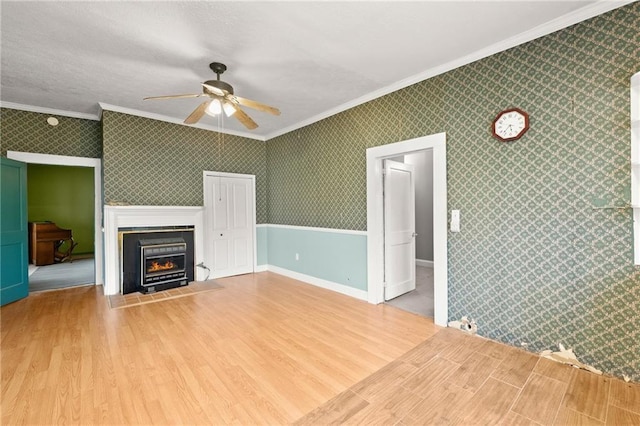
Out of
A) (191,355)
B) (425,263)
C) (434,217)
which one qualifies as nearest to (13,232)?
(191,355)

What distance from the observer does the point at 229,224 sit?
18.1 feet

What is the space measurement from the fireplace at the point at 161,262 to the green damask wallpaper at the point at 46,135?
1.86 meters

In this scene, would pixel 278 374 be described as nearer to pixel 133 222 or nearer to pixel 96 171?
pixel 133 222

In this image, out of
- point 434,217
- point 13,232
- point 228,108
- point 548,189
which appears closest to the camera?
point 548,189

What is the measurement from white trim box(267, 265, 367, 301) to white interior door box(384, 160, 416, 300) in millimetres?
401

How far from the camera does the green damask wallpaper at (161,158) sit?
4.28 metres

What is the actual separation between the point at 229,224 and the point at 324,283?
2.23 metres

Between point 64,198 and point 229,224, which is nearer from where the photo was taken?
point 229,224

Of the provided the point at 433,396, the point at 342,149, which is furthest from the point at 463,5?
the point at 433,396

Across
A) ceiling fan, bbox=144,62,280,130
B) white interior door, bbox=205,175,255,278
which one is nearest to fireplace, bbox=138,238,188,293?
white interior door, bbox=205,175,255,278

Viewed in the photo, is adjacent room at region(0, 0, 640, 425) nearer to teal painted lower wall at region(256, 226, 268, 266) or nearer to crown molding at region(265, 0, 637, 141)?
crown molding at region(265, 0, 637, 141)

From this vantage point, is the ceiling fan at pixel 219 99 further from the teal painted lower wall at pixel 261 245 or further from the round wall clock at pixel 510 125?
the teal painted lower wall at pixel 261 245

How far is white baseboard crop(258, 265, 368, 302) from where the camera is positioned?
4.11 meters

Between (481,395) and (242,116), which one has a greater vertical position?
(242,116)
